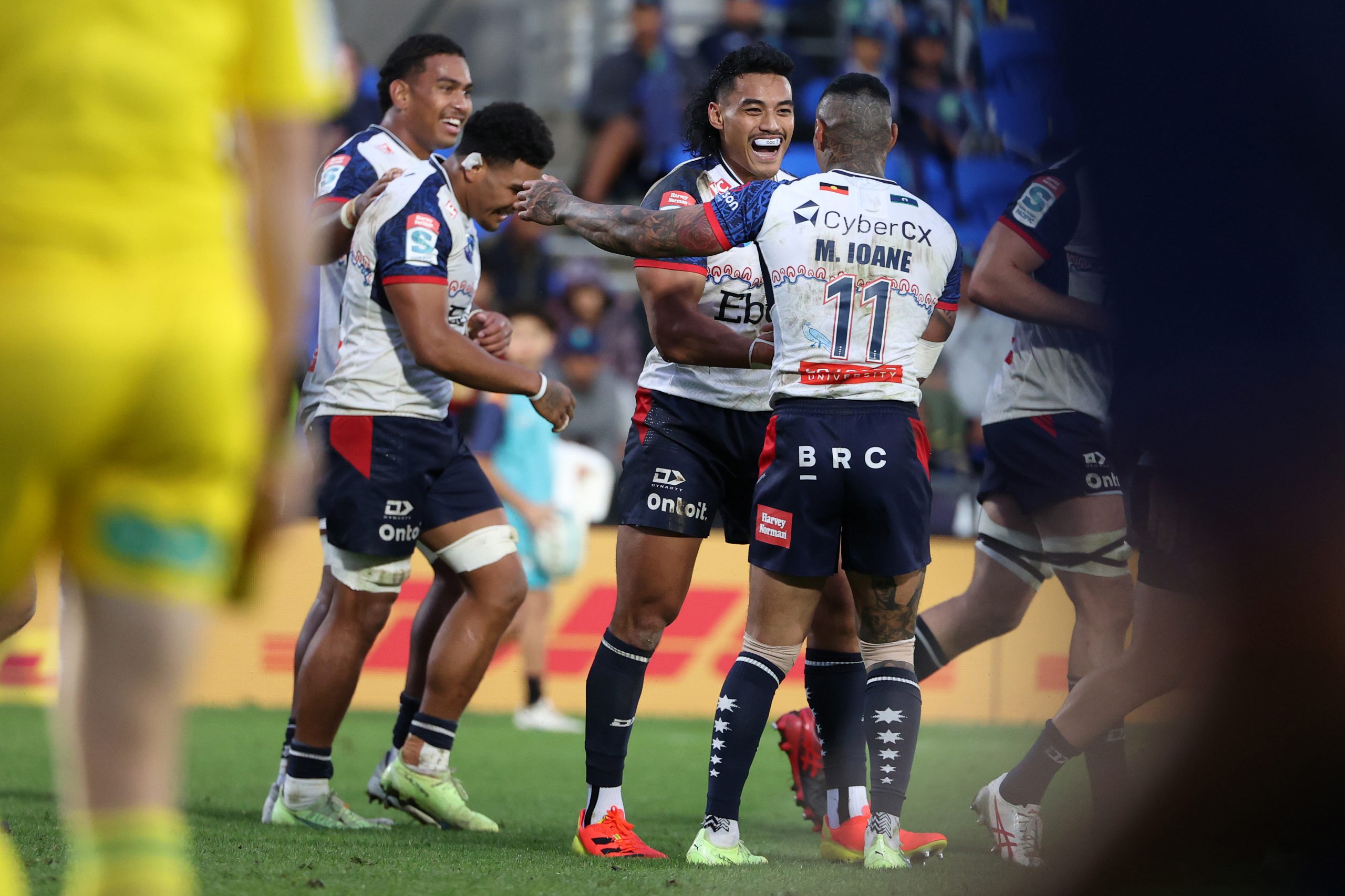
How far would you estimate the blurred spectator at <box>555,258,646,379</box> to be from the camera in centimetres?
1188

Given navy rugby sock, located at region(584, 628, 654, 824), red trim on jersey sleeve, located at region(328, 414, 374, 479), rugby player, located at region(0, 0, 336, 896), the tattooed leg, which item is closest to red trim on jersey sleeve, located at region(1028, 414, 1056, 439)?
the tattooed leg

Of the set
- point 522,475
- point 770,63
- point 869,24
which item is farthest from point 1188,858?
point 869,24

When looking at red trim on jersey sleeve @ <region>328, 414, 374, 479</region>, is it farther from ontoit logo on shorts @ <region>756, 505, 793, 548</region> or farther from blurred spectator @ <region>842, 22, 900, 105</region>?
blurred spectator @ <region>842, 22, 900, 105</region>

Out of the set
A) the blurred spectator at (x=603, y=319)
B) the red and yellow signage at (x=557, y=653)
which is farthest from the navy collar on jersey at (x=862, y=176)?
the blurred spectator at (x=603, y=319)

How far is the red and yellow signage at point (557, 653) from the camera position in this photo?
370 inches

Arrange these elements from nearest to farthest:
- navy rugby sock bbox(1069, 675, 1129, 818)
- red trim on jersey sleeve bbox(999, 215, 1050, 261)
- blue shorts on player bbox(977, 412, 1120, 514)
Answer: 1. navy rugby sock bbox(1069, 675, 1129, 818)
2. red trim on jersey sleeve bbox(999, 215, 1050, 261)
3. blue shorts on player bbox(977, 412, 1120, 514)

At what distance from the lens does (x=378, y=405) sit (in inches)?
195

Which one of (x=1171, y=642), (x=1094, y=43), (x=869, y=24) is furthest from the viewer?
(x=869, y=24)

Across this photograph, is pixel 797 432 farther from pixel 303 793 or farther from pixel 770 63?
pixel 303 793

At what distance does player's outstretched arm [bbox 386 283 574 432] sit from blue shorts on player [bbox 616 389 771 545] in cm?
30

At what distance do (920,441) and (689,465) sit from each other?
2.63ft

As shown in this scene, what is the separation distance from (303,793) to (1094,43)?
12.5ft

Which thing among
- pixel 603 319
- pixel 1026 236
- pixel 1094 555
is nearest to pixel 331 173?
pixel 1026 236

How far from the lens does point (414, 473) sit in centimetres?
495
